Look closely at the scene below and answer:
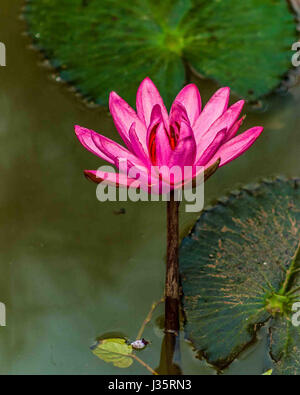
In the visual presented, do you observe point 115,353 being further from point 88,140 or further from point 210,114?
point 210,114

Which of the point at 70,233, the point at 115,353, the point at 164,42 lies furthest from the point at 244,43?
the point at 115,353

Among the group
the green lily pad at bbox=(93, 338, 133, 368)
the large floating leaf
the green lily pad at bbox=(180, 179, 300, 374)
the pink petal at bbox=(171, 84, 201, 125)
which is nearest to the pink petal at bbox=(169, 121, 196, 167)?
the pink petal at bbox=(171, 84, 201, 125)

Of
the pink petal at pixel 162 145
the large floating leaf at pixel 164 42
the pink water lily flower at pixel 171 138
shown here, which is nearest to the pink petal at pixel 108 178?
the pink water lily flower at pixel 171 138

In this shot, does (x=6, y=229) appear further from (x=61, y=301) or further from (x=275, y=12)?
(x=275, y=12)

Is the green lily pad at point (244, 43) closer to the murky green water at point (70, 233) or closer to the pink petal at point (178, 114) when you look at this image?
the murky green water at point (70, 233)

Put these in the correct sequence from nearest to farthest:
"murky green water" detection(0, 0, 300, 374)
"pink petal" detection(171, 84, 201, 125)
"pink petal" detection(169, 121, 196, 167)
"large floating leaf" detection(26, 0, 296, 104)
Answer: "pink petal" detection(169, 121, 196, 167) → "pink petal" detection(171, 84, 201, 125) → "murky green water" detection(0, 0, 300, 374) → "large floating leaf" detection(26, 0, 296, 104)

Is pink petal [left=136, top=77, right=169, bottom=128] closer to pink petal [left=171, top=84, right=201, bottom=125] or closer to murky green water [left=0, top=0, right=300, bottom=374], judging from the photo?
pink petal [left=171, top=84, right=201, bottom=125]

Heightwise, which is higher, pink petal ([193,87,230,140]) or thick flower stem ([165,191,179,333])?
pink petal ([193,87,230,140])

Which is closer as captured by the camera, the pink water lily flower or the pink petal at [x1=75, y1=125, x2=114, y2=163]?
the pink water lily flower
